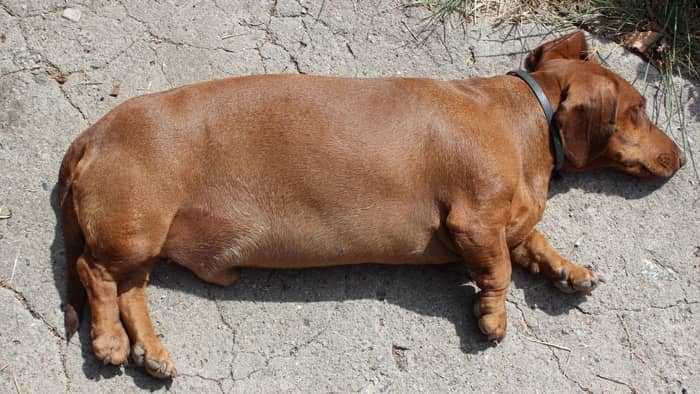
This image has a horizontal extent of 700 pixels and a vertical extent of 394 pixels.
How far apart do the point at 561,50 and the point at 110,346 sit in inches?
110

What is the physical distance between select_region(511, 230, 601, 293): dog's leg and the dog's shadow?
0.32 feet

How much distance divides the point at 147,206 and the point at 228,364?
3.01ft

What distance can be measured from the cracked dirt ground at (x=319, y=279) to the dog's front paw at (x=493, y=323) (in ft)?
0.33

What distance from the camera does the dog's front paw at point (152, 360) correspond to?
3.29 meters

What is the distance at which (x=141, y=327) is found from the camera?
3348mm

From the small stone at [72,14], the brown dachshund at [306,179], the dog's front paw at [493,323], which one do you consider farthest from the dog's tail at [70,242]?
the dog's front paw at [493,323]

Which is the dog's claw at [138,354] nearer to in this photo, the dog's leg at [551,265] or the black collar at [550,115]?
the dog's leg at [551,265]

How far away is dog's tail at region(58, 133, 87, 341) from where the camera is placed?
333 centimetres

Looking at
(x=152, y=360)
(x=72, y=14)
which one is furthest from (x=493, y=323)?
(x=72, y=14)

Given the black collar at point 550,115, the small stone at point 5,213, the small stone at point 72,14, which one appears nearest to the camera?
the black collar at point 550,115

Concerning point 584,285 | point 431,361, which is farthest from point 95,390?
point 584,285

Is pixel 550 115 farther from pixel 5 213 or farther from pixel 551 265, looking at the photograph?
pixel 5 213

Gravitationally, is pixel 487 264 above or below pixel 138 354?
above

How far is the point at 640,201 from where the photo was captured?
385 centimetres
